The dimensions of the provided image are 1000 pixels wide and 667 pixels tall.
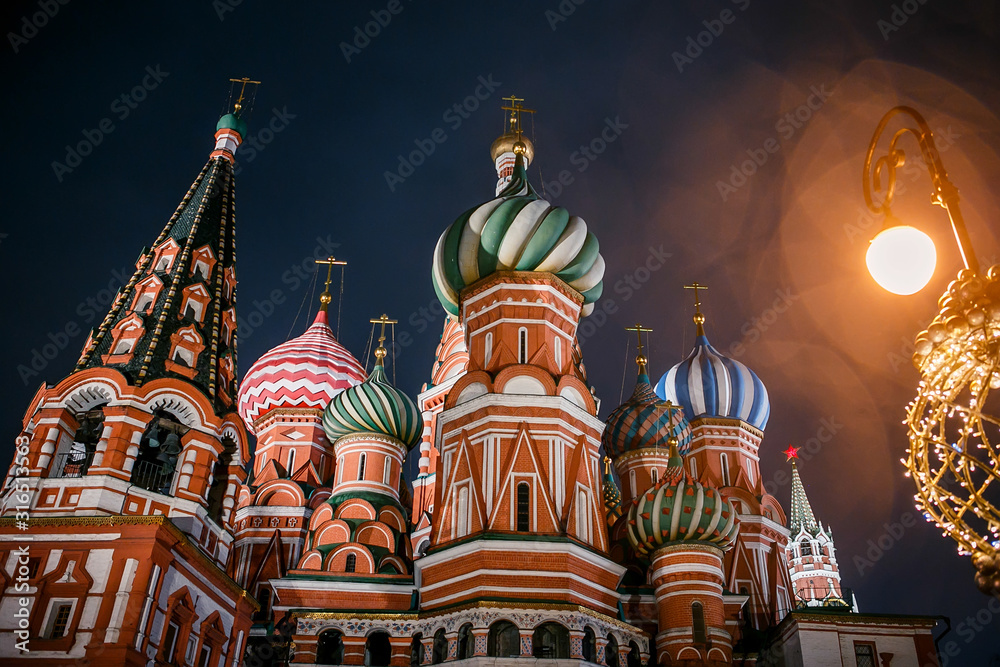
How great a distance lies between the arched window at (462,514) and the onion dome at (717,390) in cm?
1189

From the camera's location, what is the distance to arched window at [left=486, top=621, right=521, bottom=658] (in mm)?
16469

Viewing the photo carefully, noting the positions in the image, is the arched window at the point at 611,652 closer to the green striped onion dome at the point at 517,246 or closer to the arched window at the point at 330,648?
the arched window at the point at 330,648

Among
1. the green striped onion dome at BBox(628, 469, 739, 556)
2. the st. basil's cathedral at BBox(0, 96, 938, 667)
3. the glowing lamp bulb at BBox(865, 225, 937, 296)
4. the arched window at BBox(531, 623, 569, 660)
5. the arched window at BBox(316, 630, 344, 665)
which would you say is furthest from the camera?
the green striped onion dome at BBox(628, 469, 739, 556)

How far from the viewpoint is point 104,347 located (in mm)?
17906

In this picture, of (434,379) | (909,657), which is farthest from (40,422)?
(909,657)

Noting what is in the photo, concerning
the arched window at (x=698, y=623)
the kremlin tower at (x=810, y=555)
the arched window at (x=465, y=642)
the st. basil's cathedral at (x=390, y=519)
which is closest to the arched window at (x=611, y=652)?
the st. basil's cathedral at (x=390, y=519)

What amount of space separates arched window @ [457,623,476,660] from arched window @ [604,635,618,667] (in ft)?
10.1

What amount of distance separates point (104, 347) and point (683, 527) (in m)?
13.3

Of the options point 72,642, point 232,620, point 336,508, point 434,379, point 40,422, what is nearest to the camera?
point 72,642

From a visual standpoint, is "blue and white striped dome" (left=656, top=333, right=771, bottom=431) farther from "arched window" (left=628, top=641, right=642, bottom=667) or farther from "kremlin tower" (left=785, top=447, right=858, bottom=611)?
"kremlin tower" (left=785, top=447, right=858, bottom=611)

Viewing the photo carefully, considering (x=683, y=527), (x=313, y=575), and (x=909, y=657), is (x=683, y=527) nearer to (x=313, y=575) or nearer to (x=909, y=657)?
(x=909, y=657)

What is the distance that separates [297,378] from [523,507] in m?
14.3

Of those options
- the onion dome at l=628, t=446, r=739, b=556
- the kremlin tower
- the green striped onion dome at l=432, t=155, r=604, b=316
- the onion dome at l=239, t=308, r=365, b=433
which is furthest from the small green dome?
the kremlin tower

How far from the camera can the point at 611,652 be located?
59.2 ft
